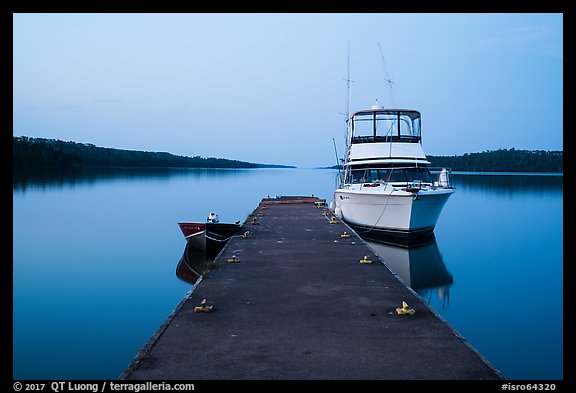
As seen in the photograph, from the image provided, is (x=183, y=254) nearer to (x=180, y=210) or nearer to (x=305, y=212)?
(x=305, y=212)

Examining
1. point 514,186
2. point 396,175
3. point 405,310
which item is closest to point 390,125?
point 396,175

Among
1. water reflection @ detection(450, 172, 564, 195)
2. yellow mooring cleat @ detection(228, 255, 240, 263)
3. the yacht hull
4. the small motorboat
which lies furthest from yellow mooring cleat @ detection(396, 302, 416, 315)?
water reflection @ detection(450, 172, 564, 195)

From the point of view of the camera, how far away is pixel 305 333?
695 cm

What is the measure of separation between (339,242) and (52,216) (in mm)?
25951

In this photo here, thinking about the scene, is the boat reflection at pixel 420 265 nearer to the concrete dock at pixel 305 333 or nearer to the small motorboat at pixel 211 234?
the concrete dock at pixel 305 333

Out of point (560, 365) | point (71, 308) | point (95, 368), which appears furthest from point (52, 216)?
point (560, 365)

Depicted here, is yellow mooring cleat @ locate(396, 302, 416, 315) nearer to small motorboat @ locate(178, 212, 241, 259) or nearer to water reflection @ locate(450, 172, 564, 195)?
small motorboat @ locate(178, 212, 241, 259)

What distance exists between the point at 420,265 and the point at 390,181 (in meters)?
4.32

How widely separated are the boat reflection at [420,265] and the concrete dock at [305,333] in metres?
4.46

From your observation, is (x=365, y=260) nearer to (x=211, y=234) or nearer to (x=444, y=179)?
(x=211, y=234)

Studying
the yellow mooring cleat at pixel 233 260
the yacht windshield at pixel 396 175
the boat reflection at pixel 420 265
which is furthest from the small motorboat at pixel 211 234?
the yacht windshield at pixel 396 175

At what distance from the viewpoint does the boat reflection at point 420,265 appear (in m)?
15.7

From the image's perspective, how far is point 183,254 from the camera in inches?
834
